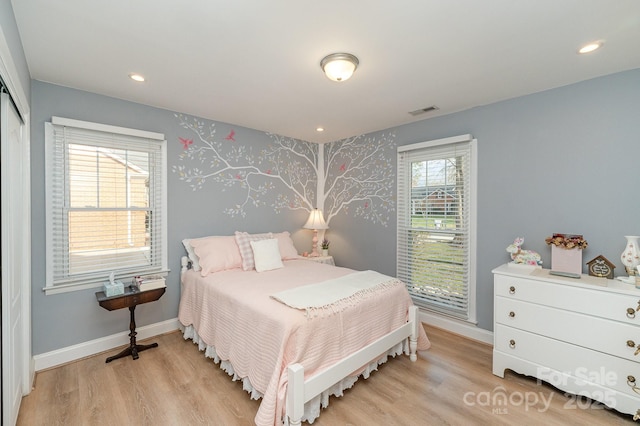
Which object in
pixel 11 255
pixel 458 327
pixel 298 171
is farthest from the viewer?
pixel 298 171

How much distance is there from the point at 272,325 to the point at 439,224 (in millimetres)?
2353

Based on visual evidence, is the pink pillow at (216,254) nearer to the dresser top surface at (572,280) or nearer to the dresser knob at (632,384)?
the dresser top surface at (572,280)

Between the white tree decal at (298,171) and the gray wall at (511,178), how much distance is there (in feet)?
0.77

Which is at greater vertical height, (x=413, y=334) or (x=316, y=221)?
(x=316, y=221)

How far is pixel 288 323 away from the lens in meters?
1.77

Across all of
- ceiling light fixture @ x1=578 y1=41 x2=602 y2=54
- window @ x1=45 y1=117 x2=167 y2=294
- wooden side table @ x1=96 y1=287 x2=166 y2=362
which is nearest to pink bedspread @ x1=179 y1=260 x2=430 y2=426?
wooden side table @ x1=96 y1=287 x2=166 y2=362

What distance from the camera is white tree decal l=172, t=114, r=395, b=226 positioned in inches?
132

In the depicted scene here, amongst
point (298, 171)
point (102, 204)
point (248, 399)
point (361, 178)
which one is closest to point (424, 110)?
point (361, 178)

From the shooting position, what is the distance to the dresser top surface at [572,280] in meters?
1.90

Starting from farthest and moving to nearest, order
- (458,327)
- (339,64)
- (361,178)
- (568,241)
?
1. (361,178)
2. (458,327)
3. (568,241)
4. (339,64)

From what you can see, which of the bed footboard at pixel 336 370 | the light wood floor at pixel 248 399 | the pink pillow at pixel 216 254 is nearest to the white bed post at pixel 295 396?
the bed footboard at pixel 336 370

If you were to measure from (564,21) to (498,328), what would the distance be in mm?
2268

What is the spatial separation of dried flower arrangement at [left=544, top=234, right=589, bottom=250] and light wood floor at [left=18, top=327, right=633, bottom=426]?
3.76 feet

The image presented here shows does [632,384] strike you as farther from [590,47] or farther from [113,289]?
[113,289]
